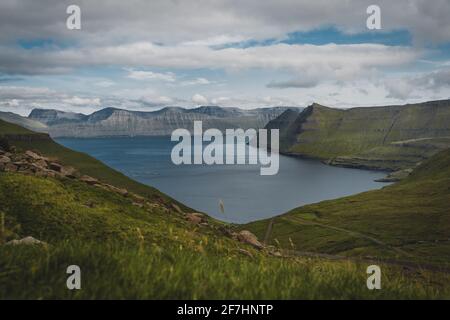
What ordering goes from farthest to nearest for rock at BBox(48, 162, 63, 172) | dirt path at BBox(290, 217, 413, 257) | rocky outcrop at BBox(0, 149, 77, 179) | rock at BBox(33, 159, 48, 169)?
dirt path at BBox(290, 217, 413, 257) → rock at BBox(48, 162, 63, 172) → rock at BBox(33, 159, 48, 169) → rocky outcrop at BBox(0, 149, 77, 179)

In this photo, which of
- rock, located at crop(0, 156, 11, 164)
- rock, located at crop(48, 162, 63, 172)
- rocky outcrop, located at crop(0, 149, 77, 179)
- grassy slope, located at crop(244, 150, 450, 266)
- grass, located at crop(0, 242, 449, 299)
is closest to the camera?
grass, located at crop(0, 242, 449, 299)

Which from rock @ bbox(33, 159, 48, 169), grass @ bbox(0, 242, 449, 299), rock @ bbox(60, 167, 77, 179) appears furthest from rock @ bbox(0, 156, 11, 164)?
grass @ bbox(0, 242, 449, 299)

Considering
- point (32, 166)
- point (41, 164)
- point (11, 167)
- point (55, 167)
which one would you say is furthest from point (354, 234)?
point (11, 167)

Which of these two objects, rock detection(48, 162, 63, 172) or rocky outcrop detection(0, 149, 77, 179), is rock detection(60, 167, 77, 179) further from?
rock detection(48, 162, 63, 172)

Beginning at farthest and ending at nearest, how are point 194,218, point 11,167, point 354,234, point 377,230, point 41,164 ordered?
point 377,230 < point 354,234 < point 41,164 < point 194,218 < point 11,167

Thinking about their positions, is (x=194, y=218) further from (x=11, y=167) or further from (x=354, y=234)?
(x=354, y=234)

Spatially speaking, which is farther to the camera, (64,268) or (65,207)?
(65,207)

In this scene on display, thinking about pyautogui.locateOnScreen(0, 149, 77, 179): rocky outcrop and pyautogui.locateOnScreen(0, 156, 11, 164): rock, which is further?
pyautogui.locateOnScreen(0, 156, 11, 164): rock

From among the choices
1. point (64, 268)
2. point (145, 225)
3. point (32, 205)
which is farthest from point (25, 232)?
point (64, 268)

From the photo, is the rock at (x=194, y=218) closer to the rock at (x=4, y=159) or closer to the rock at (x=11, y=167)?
the rock at (x=11, y=167)

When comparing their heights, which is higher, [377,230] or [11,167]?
[11,167]
